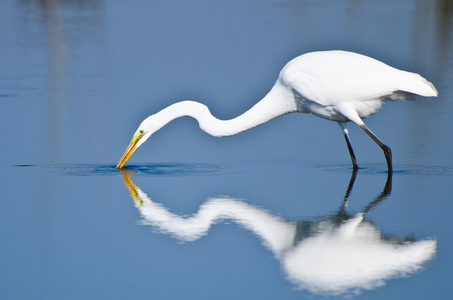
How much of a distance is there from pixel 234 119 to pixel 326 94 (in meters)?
1.07

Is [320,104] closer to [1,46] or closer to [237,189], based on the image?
[237,189]

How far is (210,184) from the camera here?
7961mm

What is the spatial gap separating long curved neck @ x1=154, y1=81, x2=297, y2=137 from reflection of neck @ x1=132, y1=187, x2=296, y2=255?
1.93 meters

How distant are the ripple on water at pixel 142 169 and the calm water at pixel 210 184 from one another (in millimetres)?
31

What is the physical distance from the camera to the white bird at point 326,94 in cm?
878

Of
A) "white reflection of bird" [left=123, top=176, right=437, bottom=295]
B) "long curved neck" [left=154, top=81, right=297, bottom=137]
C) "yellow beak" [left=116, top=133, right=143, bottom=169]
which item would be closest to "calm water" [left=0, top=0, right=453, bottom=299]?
"white reflection of bird" [left=123, top=176, right=437, bottom=295]

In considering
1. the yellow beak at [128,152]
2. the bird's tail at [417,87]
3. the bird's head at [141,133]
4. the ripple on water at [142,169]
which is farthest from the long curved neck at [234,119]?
the bird's tail at [417,87]

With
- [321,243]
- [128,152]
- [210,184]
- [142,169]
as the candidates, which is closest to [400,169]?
[210,184]

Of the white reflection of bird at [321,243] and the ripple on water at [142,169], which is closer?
the white reflection of bird at [321,243]

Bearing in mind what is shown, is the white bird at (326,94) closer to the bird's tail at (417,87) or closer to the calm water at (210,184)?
the bird's tail at (417,87)

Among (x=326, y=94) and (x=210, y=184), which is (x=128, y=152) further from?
(x=326, y=94)

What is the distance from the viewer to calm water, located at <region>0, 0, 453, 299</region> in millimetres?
5312

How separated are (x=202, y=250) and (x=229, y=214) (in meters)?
0.97

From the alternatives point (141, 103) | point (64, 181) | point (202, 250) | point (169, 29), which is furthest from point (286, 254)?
point (169, 29)
